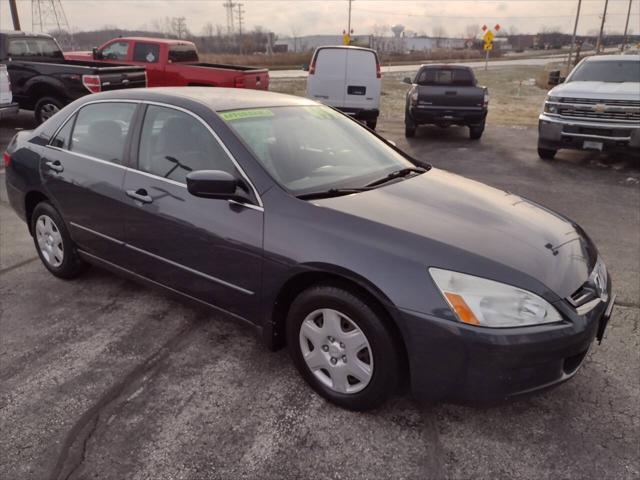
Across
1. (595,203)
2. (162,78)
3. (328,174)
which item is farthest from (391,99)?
(328,174)

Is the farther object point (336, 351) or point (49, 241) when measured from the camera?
point (49, 241)

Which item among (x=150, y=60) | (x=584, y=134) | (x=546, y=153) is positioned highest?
(x=150, y=60)

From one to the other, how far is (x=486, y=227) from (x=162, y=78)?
11.4 metres

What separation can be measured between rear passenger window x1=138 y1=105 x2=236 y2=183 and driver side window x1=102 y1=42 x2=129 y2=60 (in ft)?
35.7

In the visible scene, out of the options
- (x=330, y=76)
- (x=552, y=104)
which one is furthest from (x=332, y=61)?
(x=552, y=104)

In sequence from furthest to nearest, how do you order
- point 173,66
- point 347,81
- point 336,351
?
point 173,66 → point 347,81 → point 336,351

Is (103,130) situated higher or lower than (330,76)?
lower

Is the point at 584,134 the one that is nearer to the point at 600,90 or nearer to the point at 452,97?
the point at 600,90

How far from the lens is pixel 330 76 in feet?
39.0

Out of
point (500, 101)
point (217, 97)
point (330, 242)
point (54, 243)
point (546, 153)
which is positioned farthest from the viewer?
point (500, 101)

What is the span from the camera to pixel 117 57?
519 inches

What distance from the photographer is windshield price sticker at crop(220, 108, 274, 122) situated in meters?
3.24

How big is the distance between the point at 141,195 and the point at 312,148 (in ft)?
3.79

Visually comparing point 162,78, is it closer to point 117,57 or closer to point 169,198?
point 117,57
